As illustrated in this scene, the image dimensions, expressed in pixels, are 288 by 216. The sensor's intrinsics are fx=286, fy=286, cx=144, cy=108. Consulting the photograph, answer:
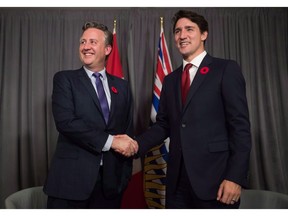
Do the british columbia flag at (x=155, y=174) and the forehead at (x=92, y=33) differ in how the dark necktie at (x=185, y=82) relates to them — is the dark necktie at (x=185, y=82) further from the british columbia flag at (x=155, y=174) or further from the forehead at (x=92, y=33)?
the british columbia flag at (x=155, y=174)

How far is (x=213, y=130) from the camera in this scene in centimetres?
133

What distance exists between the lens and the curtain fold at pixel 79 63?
9.53 feet

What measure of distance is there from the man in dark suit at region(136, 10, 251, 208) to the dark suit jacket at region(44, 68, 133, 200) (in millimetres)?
294

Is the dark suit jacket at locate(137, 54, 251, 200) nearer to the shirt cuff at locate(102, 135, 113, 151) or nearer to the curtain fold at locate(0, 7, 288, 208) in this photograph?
the shirt cuff at locate(102, 135, 113, 151)

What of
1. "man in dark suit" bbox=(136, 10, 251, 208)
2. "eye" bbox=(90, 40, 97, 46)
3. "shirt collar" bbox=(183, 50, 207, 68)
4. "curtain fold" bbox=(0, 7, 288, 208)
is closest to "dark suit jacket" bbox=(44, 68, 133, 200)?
"eye" bbox=(90, 40, 97, 46)

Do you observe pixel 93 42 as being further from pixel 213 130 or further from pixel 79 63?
pixel 79 63

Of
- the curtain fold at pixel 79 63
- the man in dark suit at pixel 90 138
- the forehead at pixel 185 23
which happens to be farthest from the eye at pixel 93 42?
the curtain fold at pixel 79 63

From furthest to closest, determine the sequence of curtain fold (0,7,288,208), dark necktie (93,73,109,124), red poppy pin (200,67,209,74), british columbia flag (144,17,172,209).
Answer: curtain fold (0,7,288,208) < british columbia flag (144,17,172,209) < dark necktie (93,73,109,124) < red poppy pin (200,67,209,74)

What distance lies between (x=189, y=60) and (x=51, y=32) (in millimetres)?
2006

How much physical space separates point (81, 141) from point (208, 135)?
2.01ft

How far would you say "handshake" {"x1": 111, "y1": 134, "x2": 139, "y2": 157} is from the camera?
1.46 metres

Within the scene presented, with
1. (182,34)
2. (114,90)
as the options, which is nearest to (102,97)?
(114,90)

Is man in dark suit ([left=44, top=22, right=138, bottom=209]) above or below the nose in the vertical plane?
below

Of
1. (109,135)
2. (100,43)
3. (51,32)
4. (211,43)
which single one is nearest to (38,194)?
(109,135)
